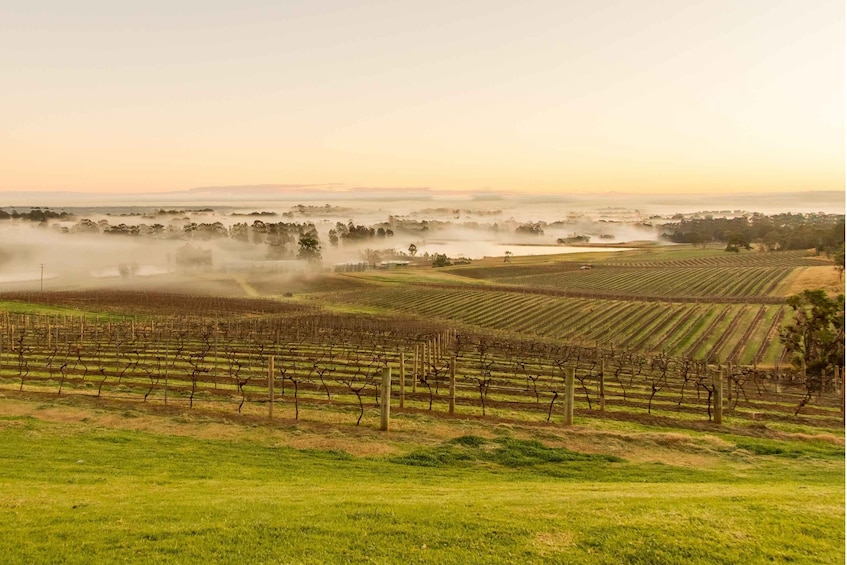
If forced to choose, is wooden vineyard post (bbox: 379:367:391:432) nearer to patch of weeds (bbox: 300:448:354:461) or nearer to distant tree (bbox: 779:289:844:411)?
patch of weeds (bbox: 300:448:354:461)

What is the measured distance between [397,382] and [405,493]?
19.0 metres

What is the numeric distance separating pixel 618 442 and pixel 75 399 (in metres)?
19.1

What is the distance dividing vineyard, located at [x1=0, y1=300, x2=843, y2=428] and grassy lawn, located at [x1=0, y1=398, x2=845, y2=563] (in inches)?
136

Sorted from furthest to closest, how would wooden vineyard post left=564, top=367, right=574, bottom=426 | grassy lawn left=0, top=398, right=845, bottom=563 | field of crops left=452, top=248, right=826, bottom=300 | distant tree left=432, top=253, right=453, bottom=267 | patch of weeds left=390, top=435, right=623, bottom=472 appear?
distant tree left=432, top=253, right=453, bottom=267 < field of crops left=452, top=248, right=826, bottom=300 < wooden vineyard post left=564, top=367, right=574, bottom=426 < patch of weeds left=390, top=435, right=623, bottom=472 < grassy lawn left=0, top=398, right=845, bottom=563

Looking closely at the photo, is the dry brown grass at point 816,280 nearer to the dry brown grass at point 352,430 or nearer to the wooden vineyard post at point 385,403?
the dry brown grass at point 352,430

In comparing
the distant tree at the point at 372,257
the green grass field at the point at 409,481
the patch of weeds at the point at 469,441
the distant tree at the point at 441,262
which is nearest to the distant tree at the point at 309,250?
the distant tree at the point at 372,257

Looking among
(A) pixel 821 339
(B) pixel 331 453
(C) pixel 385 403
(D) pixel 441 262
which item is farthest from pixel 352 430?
(D) pixel 441 262

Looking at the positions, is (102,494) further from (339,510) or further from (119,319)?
(119,319)

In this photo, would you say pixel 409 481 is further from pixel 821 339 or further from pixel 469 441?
pixel 821 339

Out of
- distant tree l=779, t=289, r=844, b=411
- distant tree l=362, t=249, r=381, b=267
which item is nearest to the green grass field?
distant tree l=779, t=289, r=844, b=411

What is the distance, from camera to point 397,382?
97.1 ft

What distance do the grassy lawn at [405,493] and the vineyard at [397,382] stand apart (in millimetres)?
3446

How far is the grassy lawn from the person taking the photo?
7730 mm

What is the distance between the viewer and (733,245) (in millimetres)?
141000
